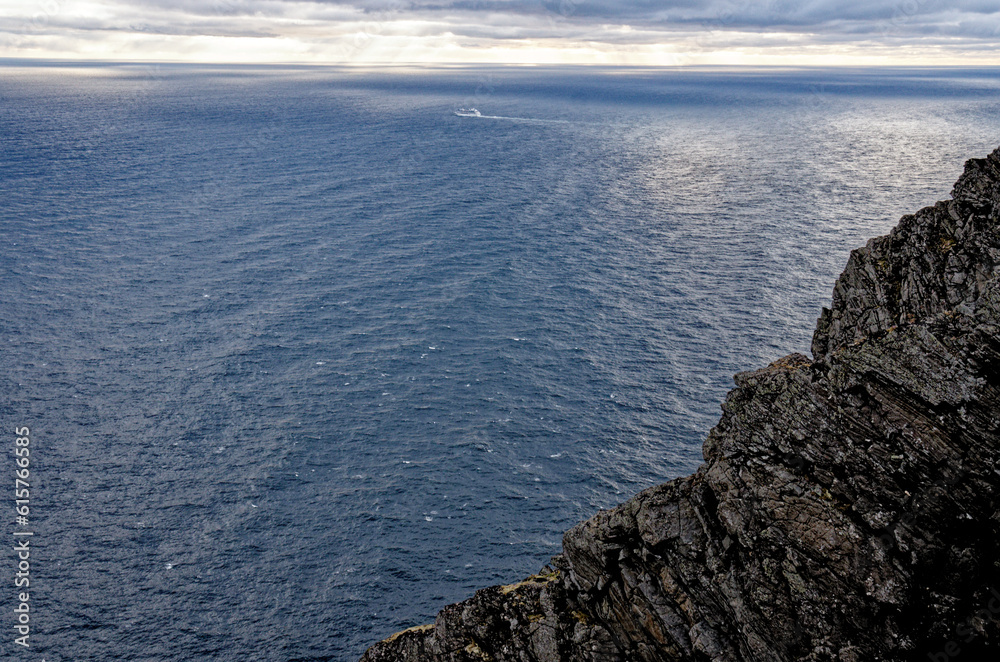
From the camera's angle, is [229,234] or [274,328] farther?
[229,234]

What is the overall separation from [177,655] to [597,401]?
169 feet

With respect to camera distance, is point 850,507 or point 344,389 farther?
point 344,389

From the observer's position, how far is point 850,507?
2547 centimetres

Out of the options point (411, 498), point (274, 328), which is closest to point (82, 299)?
point (274, 328)

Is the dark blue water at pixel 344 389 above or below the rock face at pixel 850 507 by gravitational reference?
below

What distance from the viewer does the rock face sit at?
23578 millimetres

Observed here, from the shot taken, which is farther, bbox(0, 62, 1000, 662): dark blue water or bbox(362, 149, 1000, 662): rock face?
bbox(0, 62, 1000, 662): dark blue water

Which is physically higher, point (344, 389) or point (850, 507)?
point (850, 507)

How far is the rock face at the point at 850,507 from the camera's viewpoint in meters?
23.6

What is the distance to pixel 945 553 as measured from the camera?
2361cm

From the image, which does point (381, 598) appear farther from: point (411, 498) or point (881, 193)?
point (881, 193)

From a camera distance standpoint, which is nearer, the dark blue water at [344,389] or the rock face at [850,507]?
the rock face at [850,507]

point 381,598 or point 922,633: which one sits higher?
point 922,633

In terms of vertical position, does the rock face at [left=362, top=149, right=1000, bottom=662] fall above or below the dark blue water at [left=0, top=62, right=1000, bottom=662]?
above
